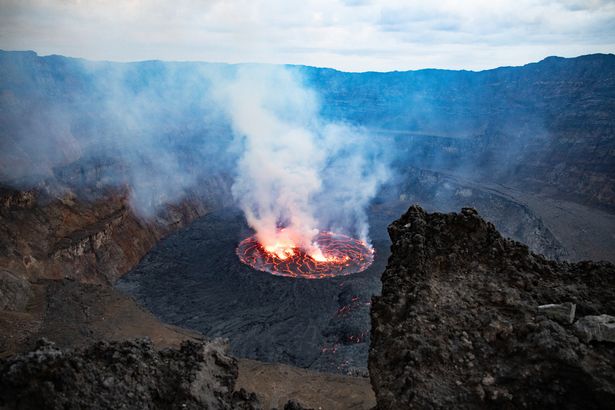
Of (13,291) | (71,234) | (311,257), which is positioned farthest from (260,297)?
(71,234)

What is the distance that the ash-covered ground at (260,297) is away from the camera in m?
23.6

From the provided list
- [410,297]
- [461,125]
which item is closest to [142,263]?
[410,297]

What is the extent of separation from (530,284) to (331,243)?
31.8m

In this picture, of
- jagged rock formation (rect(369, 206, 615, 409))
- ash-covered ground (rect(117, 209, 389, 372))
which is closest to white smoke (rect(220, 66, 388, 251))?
ash-covered ground (rect(117, 209, 389, 372))

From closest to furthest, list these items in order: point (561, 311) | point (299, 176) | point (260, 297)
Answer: point (561, 311) < point (260, 297) < point (299, 176)

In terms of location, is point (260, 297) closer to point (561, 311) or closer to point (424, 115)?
point (561, 311)

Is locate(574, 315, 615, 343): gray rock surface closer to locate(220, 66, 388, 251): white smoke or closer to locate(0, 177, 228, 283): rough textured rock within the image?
locate(0, 177, 228, 283): rough textured rock

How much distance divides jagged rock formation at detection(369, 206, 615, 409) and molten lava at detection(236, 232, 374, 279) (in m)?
22.6

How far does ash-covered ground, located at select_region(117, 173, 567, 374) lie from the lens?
23.6 meters

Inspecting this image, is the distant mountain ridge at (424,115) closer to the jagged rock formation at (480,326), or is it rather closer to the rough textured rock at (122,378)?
the rough textured rock at (122,378)

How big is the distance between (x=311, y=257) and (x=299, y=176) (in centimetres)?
1783

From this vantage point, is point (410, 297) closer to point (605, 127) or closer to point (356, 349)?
point (356, 349)

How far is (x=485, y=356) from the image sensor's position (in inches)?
298

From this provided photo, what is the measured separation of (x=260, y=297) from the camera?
1161 inches
